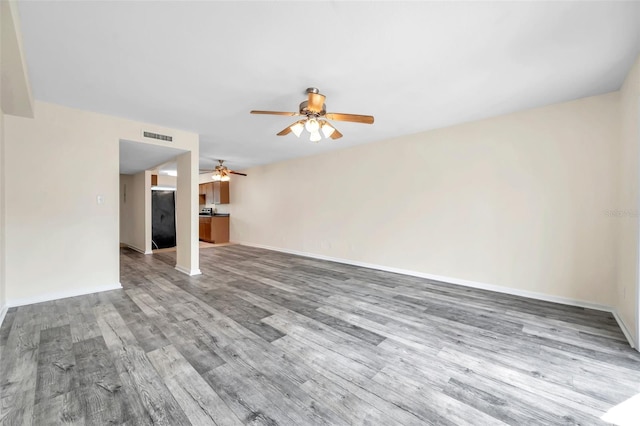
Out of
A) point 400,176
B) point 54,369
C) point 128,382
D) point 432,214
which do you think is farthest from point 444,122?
point 54,369

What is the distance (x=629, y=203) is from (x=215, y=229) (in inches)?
326

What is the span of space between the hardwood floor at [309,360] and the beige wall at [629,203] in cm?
29

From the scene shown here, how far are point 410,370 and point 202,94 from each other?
3206mm

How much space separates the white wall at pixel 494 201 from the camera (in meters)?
2.80

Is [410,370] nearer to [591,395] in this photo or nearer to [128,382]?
[591,395]

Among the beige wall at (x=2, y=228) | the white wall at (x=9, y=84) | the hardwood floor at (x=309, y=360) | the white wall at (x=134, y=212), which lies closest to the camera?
the hardwood floor at (x=309, y=360)

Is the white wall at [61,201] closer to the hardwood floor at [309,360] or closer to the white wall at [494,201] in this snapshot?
the hardwood floor at [309,360]

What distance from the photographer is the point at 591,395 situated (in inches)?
59.7

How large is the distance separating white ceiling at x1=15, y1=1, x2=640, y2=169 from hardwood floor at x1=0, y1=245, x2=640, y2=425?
2.35 meters

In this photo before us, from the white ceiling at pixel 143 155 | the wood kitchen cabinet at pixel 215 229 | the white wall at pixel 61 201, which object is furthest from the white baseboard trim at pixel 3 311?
the wood kitchen cabinet at pixel 215 229

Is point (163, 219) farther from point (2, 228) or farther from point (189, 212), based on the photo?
point (2, 228)

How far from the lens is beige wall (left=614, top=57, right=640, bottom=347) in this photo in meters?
2.07

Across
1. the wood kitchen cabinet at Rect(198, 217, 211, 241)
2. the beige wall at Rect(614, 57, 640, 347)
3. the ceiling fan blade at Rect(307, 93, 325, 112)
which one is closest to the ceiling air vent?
the ceiling fan blade at Rect(307, 93, 325, 112)

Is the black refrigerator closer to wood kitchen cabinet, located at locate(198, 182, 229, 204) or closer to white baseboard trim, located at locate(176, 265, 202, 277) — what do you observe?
wood kitchen cabinet, located at locate(198, 182, 229, 204)
